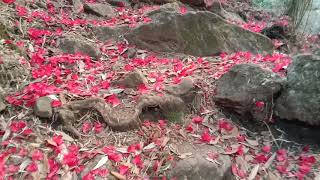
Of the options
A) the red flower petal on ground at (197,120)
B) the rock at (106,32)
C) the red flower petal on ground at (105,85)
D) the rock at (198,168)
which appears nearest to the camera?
the rock at (198,168)

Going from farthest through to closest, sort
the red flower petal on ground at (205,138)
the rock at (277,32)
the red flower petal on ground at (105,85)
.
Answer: the rock at (277,32)
the red flower petal on ground at (105,85)
the red flower petal on ground at (205,138)

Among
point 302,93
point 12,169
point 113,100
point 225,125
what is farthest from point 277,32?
point 12,169

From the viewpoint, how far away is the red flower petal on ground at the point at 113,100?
359 cm

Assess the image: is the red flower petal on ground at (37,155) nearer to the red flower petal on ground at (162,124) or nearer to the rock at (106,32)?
Answer: the red flower petal on ground at (162,124)

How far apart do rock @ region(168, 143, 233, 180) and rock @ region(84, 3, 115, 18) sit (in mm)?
4061

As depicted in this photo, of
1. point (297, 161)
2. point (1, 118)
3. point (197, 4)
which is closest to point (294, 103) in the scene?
point (297, 161)

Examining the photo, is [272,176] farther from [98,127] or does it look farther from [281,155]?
[98,127]

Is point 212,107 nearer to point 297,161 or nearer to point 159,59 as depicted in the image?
point 297,161

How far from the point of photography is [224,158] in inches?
130

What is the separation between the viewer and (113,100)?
142 inches

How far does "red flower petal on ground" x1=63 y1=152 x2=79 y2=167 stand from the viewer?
9.57ft

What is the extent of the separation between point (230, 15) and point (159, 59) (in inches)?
170

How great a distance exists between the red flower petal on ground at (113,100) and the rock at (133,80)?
0.28 m

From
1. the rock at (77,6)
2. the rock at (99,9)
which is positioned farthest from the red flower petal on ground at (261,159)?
the rock at (77,6)
